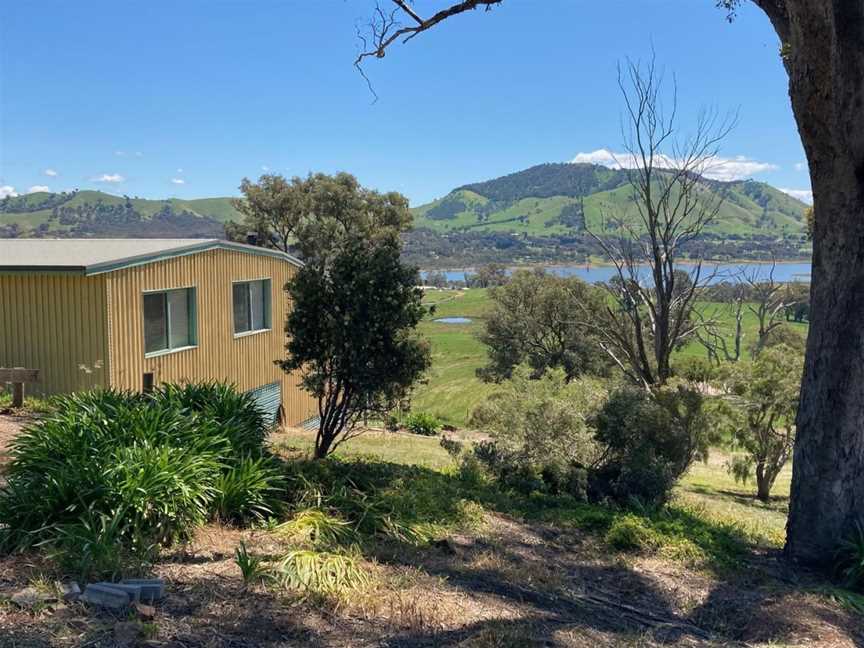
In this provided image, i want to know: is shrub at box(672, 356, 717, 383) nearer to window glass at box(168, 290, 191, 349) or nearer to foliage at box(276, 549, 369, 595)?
foliage at box(276, 549, 369, 595)

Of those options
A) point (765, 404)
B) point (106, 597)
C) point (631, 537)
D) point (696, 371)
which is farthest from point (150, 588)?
point (765, 404)

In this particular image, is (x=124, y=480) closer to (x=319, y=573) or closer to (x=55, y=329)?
(x=319, y=573)

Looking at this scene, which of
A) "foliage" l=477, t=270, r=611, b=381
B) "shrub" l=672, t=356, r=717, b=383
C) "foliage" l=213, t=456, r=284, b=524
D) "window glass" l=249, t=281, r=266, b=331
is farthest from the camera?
"foliage" l=477, t=270, r=611, b=381

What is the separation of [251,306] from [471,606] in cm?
1437

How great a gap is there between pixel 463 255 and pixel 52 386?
125 m

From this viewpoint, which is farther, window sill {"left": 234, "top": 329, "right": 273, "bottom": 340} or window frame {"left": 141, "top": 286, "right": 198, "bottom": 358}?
window sill {"left": 234, "top": 329, "right": 273, "bottom": 340}

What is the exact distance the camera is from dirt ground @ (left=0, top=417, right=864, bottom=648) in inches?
154

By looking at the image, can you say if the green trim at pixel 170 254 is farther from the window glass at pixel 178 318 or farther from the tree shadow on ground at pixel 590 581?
the tree shadow on ground at pixel 590 581

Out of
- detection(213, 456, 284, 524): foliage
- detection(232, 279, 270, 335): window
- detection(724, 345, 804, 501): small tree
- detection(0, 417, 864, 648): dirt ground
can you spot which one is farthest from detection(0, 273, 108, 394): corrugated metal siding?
detection(724, 345, 804, 501): small tree

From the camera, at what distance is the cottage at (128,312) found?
13.1 metres

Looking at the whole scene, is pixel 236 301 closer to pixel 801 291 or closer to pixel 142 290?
pixel 142 290

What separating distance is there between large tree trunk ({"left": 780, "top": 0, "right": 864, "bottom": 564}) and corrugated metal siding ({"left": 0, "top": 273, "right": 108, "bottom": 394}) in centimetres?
1157

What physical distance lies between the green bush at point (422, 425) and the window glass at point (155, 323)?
9.82 m

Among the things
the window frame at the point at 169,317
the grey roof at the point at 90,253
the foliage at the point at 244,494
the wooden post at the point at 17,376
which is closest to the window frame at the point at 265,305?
the grey roof at the point at 90,253
